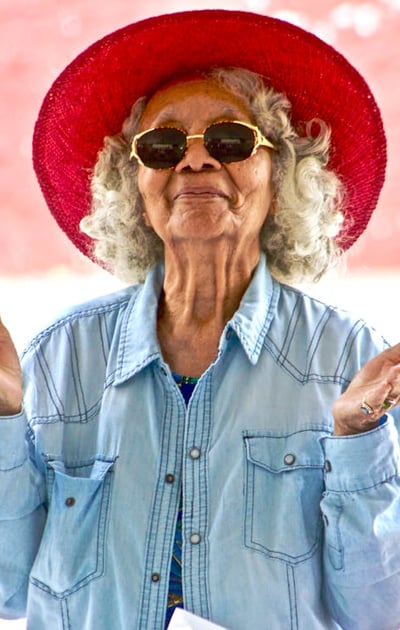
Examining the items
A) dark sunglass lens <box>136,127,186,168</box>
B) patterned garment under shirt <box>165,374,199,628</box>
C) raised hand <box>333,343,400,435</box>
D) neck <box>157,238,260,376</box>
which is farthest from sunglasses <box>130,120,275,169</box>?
→ patterned garment under shirt <box>165,374,199,628</box>

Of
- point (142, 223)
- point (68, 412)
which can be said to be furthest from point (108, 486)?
point (142, 223)

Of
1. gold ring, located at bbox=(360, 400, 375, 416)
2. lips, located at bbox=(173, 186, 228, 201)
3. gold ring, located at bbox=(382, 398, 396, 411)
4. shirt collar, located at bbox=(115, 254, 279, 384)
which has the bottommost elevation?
gold ring, located at bbox=(360, 400, 375, 416)

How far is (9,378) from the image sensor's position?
1.65 m

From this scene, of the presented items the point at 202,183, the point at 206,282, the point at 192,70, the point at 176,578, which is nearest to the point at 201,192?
the point at 202,183

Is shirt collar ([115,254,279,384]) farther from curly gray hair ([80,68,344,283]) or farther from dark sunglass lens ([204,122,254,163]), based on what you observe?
dark sunglass lens ([204,122,254,163])

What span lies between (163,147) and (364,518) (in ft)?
2.42

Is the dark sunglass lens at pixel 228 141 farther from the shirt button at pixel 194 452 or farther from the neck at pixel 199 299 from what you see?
the shirt button at pixel 194 452

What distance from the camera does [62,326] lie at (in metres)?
1.91

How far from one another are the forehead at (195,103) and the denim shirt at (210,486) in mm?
339

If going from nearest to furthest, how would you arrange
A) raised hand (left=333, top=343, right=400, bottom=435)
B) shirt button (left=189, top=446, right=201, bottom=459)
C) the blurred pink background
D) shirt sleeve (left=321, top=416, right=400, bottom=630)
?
1. raised hand (left=333, top=343, right=400, bottom=435)
2. shirt sleeve (left=321, top=416, right=400, bottom=630)
3. shirt button (left=189, top=446, right=201, bottom=459)
4. the blurred pink background

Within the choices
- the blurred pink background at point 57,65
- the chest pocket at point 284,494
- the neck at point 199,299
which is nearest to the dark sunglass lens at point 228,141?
the neck at point 199,299

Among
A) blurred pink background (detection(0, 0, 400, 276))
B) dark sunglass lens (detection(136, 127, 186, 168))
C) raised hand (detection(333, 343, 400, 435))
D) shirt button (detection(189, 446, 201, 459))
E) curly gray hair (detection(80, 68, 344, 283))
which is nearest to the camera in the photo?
raised hand (detection(333, 343, 400, 435))

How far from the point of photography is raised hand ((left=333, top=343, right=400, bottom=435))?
1514 mm

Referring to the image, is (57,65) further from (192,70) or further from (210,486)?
(210,486)
